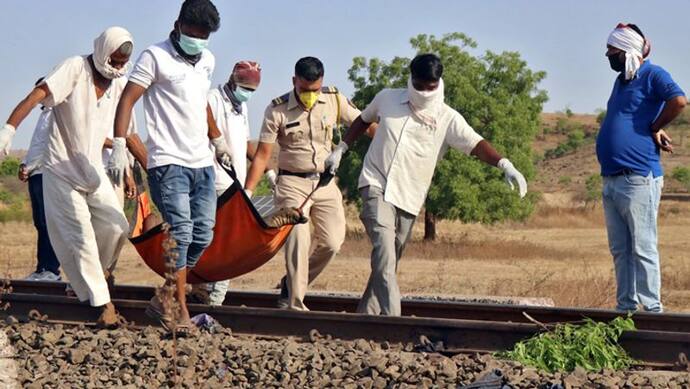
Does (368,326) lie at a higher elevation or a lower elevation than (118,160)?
lower

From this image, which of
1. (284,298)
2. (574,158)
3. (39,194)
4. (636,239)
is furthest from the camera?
(574,158)

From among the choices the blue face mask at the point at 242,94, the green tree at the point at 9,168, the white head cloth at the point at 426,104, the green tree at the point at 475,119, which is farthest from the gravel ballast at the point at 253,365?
the green tree at the point at 9,168

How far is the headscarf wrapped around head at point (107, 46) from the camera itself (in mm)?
8750

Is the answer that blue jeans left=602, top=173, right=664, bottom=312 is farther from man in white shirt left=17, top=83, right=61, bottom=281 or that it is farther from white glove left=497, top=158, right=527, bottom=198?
man in white shirt left=17, top=83, right=61, bottom=281

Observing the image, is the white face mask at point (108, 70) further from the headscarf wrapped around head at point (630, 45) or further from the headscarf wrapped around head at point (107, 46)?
the headscarf wrapped around head at point (630, 45)

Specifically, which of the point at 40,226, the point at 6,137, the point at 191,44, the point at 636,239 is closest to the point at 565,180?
the point at 40,226

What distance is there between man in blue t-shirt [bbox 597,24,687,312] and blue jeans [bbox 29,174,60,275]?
5996mm

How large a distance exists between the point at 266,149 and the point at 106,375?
2.89 metres

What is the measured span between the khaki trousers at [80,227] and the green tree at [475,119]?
18121mm

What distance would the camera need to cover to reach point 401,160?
357 inches

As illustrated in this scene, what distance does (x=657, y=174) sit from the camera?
934cm

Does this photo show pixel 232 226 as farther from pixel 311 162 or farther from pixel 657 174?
pixel 657 174

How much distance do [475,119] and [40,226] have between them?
54.6ft

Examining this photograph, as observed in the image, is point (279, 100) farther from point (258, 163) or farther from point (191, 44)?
point (191, 44)
